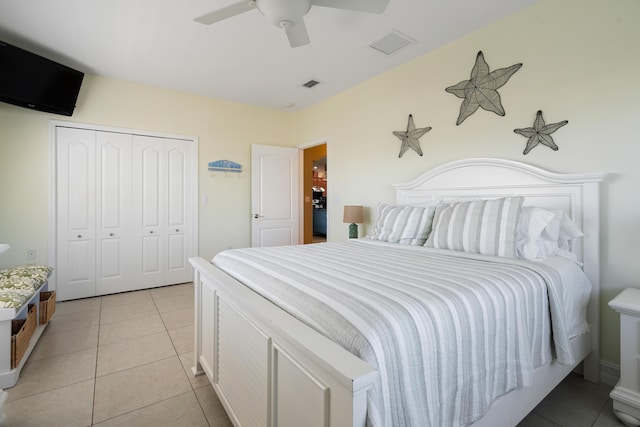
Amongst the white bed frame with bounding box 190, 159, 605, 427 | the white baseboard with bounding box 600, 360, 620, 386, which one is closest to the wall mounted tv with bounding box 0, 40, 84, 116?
the white bed frame with bounding box 190, 159, 605, 427

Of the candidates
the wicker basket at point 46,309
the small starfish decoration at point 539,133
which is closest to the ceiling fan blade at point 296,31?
the small starfish decoration at point 539,133

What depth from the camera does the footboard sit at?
27.6 inches

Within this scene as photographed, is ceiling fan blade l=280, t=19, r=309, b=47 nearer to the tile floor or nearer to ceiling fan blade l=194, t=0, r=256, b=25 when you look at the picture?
ceiling fan blade l=194, t=0, r=256, b=25

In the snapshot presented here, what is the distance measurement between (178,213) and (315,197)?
5970 millimetres

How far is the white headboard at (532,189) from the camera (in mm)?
1953

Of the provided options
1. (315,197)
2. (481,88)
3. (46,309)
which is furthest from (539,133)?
(315,197)

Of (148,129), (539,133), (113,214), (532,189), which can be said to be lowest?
(113,214)

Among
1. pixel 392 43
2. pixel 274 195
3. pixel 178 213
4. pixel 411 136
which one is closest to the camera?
pixel 392 43

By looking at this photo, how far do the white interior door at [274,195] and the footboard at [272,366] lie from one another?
9.50ft

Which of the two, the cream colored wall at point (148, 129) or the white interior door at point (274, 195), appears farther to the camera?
the white interior door at point (274, 195)

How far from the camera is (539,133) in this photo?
2.26 m

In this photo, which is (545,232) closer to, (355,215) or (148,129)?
(355,215)

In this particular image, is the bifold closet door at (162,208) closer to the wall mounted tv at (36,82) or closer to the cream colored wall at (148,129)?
the cream colored wall at (148,129)

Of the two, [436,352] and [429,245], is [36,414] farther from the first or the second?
[429,245]
